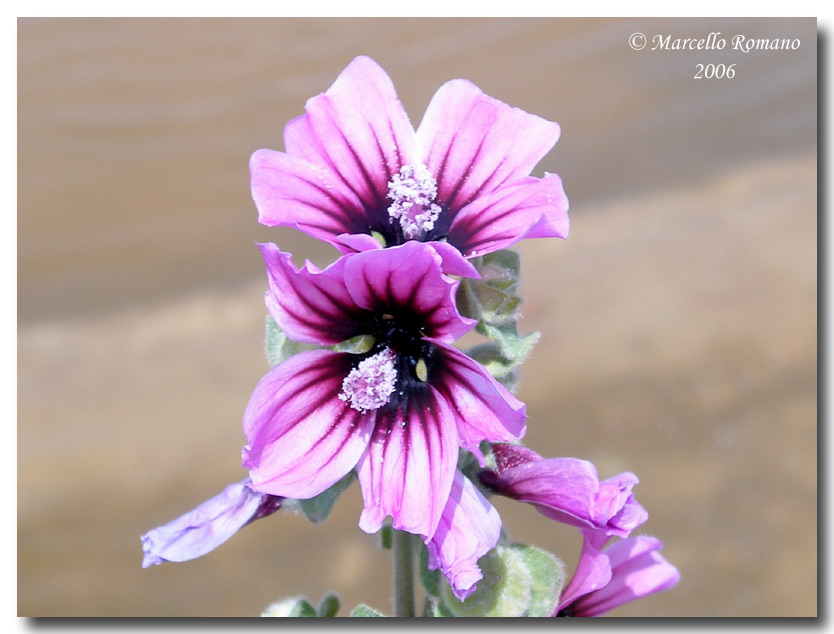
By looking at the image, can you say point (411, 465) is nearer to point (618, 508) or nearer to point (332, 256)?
point (618, 508)

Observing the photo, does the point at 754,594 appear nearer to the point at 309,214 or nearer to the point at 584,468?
the point at 584,468

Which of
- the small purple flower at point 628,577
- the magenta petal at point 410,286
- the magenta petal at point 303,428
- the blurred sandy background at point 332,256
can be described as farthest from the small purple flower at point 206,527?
the blurred sandy background at point 332,256

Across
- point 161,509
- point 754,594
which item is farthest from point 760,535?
point 161,509

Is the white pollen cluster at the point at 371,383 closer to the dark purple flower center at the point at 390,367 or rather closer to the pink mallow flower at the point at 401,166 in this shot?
the dark purple flower center at the point at 390,367

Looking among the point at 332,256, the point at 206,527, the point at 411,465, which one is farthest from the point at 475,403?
the point at 332,256

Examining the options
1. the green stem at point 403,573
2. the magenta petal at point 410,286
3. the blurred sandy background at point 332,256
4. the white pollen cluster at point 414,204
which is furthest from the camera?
the blurred sandy background at point 332,256

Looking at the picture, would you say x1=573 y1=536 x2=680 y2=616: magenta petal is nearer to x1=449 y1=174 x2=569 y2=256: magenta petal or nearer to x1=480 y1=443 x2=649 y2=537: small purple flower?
x1=480 y1=443 x2=649 y2=537: small purple flower

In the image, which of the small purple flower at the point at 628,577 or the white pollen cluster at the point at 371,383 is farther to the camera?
the small purple flower at the point at 628,577
